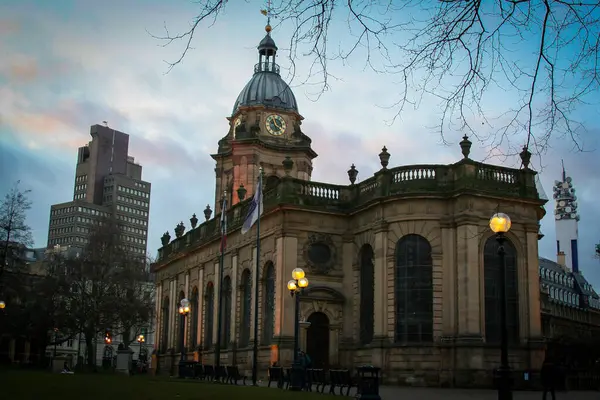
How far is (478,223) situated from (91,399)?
25891mm

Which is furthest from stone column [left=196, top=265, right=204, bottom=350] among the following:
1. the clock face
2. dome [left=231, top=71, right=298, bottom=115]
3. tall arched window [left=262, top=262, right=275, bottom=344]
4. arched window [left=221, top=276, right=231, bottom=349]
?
dome [left=231, top=71, right=298, bottom=115]

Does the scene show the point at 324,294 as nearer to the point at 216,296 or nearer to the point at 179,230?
the point at 216,296

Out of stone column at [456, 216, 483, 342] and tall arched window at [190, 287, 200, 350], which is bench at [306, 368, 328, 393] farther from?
tall arched window at [190, 287, 200, 350]

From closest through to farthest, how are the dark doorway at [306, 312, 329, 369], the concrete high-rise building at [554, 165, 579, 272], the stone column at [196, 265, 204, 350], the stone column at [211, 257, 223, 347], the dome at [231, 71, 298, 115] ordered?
the dark doorway at [306, 312, 329, 369] < the stone column at [211, 257, 223, 347] < the stone column at [196, 265, 204, 350] < the dome at [231, 71, 298, 115] < the concrete high-rise building at [554, 165, 579, 272]

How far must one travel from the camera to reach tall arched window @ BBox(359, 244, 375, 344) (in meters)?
41.3

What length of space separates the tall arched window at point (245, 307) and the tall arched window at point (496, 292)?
626 inches

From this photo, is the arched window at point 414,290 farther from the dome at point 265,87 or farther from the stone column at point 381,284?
the dome at point 265,87

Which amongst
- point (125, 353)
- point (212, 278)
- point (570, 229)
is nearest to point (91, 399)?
point (125, 353)

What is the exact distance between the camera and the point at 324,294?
42.9 metres

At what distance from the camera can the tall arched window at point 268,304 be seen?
146 ft

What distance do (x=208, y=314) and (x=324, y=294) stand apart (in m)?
15.5

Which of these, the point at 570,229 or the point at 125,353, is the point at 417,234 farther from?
the point at 570,229

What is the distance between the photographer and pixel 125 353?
46.4 metres

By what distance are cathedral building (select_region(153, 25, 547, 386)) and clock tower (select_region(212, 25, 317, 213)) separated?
9.05m
